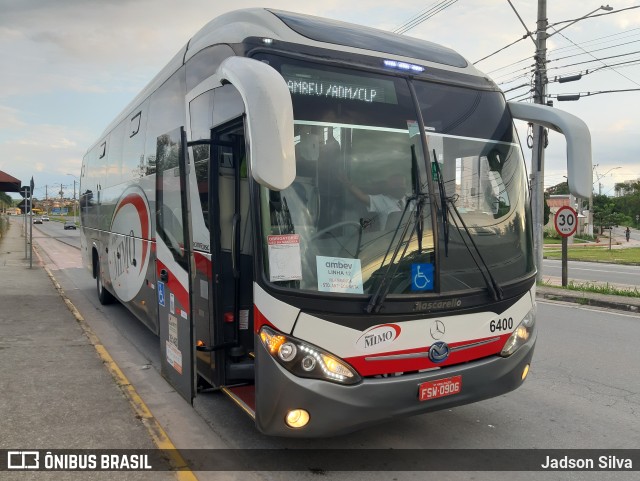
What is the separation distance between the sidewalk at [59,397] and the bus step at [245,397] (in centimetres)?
69

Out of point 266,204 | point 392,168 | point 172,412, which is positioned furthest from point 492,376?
point 172,412

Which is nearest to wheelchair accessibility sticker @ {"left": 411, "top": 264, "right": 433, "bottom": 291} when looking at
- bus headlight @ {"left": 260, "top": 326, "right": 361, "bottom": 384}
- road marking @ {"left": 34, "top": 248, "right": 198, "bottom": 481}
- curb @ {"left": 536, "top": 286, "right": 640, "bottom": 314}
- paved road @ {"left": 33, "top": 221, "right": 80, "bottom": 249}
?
bus headlight @ {"left": 260, "top": 326, "right": 361, "bottom": 384}

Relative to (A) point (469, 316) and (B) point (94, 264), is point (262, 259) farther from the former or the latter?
(B) point (94, 264)

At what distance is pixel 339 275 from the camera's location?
11.6ft

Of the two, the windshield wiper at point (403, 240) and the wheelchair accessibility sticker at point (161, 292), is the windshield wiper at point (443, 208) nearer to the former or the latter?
the windshield wiper at point (403, 240)

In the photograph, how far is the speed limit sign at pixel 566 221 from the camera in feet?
42.1

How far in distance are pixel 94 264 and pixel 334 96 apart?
30.1 ft

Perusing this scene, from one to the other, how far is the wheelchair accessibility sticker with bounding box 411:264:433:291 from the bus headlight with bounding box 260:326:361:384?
752 millimetres

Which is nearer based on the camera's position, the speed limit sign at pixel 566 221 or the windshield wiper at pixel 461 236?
the windshield wiper at pixel 461 236

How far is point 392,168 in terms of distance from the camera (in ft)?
12.5

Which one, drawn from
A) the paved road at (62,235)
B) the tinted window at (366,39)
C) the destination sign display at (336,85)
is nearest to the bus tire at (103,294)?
the tinted window at (366,39)

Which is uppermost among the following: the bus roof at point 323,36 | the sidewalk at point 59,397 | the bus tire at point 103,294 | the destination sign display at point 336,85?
the bus roof at point 323,36

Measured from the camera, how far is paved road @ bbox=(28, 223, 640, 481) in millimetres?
4309

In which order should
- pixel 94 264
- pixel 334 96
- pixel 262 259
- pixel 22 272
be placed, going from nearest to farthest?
1. pixel 262 259
2. pixel 334 96
3. pixel 94 264
4. pixel 22 272
